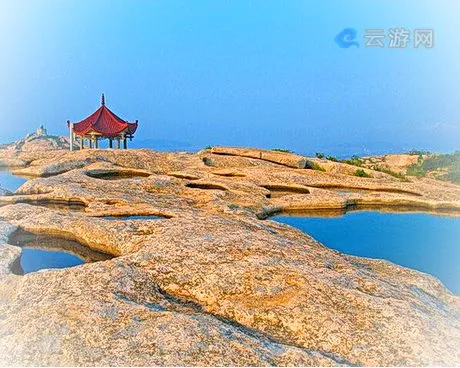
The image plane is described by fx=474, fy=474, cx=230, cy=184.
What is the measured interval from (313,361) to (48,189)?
17.5m

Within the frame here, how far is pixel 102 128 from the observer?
49.1 m

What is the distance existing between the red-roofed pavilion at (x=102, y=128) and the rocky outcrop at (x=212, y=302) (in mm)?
31881

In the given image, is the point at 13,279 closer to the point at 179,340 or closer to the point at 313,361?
the point at 179,340

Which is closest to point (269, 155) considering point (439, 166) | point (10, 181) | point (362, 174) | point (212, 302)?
point (362, 174)

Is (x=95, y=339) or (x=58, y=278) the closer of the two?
(x=95, y=339)

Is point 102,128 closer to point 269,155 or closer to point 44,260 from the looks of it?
point 269,155

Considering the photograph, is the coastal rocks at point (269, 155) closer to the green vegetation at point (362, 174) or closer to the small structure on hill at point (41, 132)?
the green vegetation at point (362, 174)

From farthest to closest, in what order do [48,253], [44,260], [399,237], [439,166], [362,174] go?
1. [439,166]
2. [362,174]
3. [399,237]
4. [48,253]
5. [44,260]

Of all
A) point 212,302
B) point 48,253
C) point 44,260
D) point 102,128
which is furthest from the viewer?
point 102,128

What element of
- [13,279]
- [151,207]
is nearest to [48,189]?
[151,207]

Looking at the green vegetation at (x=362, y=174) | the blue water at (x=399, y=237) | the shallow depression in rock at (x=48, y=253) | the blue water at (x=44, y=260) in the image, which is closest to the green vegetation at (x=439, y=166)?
the green vegetation at (x=362, y=174)

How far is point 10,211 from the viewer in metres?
17.8

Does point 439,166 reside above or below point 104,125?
below

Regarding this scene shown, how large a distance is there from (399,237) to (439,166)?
2910 centimetres
